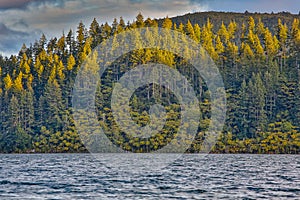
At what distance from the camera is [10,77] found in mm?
154250

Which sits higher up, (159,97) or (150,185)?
(159,97)

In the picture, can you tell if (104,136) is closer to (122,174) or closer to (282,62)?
(282,62)

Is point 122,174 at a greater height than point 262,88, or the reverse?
point 262,88

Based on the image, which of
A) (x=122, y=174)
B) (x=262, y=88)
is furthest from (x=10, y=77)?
(x=122, y=174)

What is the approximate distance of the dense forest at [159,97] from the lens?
121981 mm

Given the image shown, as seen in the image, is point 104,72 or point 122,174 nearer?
point 122,174

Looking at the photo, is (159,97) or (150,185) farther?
(159,97)

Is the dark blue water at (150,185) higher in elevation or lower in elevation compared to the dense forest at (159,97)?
lower

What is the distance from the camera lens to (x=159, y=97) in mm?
136500

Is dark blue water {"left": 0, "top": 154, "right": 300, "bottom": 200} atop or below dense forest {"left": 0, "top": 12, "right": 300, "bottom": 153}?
below

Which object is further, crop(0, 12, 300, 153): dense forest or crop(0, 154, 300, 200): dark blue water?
crop(0, 12, 300, 153): dense forest

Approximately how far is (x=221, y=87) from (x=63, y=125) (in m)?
37.3

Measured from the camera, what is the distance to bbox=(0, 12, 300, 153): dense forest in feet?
400

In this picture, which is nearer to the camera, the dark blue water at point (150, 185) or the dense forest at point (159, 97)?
the dark blue water at point (150, 185)
